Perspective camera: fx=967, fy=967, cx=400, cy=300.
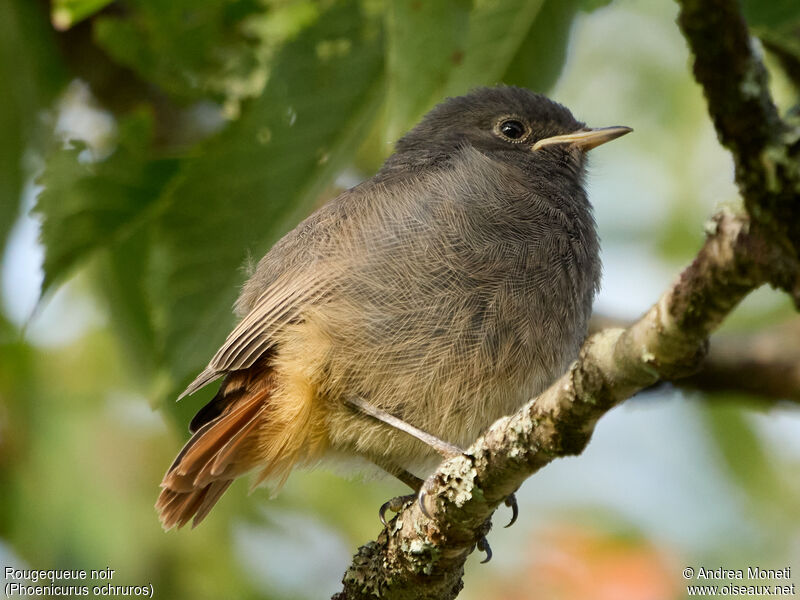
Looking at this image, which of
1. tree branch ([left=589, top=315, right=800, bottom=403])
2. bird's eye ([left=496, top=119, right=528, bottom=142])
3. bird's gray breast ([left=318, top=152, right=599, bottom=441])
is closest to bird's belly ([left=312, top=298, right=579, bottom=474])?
bird's gray breast ([left=318, top=152, right=599, bottom=441])

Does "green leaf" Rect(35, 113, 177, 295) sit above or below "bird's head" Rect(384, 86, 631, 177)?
below

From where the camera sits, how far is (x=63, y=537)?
18.6ft

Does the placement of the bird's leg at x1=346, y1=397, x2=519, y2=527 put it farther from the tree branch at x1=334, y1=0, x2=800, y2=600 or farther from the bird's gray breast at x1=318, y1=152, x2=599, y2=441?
the tree branch at x1=334, y1=0, x2=800, y2=600

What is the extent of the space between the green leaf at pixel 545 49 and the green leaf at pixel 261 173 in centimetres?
67

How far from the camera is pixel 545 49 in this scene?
3926 mm

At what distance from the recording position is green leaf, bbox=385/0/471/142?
3.65 m

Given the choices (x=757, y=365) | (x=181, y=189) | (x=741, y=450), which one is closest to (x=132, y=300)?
(x=181, y=189)

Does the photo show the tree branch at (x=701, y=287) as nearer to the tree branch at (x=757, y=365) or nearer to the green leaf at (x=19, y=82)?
the tree branch at (x=757, y=365)

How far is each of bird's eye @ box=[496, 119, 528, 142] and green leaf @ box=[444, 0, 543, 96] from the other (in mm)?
1359

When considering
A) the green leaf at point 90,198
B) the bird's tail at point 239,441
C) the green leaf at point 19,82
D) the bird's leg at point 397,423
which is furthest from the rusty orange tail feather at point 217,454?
the green leaf at point 19,82

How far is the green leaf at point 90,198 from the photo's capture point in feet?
13.3

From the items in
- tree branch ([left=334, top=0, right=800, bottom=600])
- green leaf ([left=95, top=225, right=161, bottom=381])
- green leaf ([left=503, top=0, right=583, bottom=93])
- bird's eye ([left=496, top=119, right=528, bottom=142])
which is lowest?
tree branch ([left=334, top=0, right=800, bottom=600])

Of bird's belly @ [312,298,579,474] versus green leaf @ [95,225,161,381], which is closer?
bird's belly @ [312,298,579,474]

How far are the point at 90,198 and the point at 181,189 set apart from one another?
1.30 ft
